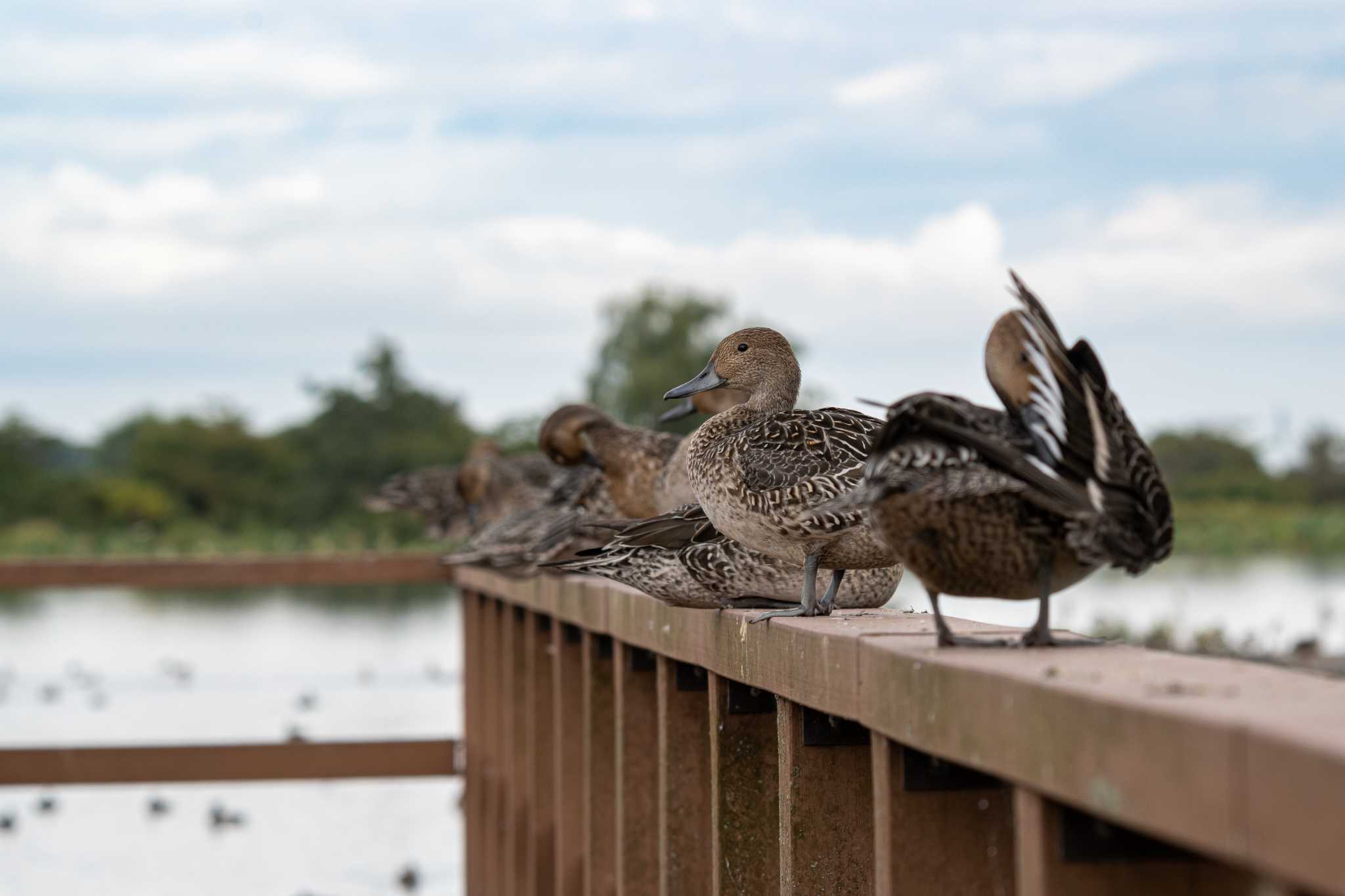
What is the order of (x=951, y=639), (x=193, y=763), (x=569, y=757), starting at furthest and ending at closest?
(x=193, y=763) < (x=569, y=757) < (x=951, y=639)

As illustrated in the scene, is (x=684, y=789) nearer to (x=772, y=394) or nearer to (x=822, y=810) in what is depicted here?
(x=772, y=394)

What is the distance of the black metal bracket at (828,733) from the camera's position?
3035 millimetres

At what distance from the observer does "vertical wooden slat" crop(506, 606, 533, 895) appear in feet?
23.1

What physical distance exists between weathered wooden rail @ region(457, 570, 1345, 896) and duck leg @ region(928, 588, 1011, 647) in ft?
0.25

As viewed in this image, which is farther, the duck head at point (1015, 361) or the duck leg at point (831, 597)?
the duck leg at point (831, 597)

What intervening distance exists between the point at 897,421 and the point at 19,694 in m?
10.5

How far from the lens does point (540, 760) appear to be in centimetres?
669

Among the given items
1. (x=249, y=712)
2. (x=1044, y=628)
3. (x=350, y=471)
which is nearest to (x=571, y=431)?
(x=1044, y=628)

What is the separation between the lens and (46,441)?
53625 mm

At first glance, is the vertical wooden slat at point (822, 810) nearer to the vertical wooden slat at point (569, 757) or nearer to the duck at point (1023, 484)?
the duck at point (1023, 484)

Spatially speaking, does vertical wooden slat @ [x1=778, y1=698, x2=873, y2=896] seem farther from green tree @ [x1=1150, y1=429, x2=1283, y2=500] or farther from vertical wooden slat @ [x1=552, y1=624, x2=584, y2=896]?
→ green tree @ [x1=1150, y1=429, x2=1283, y2=500]

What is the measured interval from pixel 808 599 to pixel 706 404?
2.30 m

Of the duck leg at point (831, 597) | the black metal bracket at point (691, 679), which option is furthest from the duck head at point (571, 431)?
the duck leg at point (831, 597)

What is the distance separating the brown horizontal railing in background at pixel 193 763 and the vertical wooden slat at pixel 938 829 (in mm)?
6428
